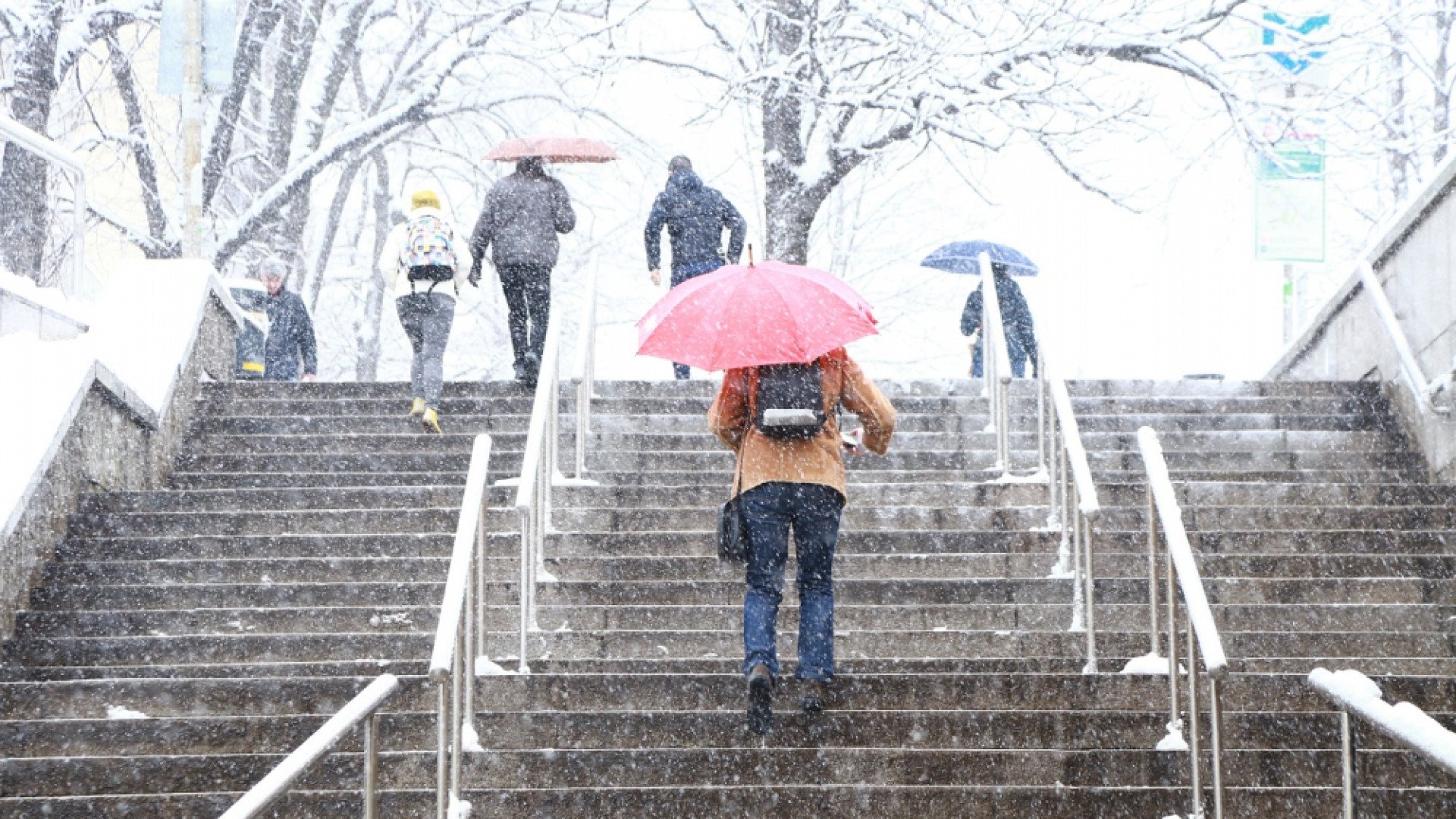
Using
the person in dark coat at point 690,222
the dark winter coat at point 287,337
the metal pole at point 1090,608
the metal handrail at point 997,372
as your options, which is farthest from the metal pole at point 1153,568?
the dark winter coat at point 287,337

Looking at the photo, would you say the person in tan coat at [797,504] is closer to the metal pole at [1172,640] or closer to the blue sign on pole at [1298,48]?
the metal pole at [1172,640]

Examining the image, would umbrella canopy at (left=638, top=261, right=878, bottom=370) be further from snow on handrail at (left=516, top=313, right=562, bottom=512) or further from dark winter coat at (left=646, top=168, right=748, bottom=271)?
dark winter coat at (left=646, top=168, right=748, bottom=271)

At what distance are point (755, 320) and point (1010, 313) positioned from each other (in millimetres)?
7523

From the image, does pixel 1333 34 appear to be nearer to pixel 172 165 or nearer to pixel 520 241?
pixel 520 241

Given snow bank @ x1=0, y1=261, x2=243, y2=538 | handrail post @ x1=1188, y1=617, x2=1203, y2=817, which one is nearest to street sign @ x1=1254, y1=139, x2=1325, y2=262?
snow bank @ x1=0, y1=261, x2=243, y2=538

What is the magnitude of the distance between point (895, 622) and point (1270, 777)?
1.89 meters

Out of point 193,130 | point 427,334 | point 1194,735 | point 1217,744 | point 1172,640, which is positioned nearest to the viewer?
point 1217,744

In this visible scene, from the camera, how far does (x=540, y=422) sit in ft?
22.6

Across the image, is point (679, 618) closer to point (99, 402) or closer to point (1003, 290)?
point (99, 402)

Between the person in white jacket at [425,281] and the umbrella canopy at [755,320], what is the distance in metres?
4.09

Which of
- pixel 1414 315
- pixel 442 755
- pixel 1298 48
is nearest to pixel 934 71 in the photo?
pixel 1298 48

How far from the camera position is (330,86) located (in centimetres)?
1628

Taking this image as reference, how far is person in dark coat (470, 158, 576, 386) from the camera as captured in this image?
993 centimetres

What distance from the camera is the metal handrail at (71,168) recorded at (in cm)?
863
